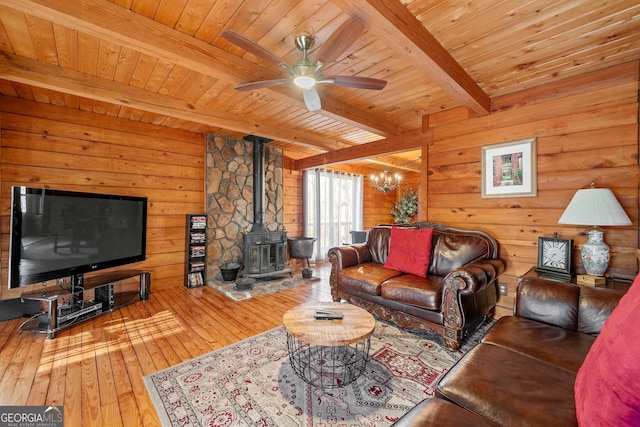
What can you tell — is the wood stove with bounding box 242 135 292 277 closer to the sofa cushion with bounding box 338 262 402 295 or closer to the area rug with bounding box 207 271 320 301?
the area rug with bounding box 207 271 320 301

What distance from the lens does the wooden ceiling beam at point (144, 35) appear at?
152cm

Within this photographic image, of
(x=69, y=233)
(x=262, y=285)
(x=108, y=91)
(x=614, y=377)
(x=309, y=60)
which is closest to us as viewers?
(x=614, y=377)

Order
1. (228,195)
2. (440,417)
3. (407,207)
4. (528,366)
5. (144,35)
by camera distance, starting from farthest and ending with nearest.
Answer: (407,207) → (228,195) → (144,35) → (528,366) → (440,417)

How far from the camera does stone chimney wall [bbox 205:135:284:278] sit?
4.39 meters

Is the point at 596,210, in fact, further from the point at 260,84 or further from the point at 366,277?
the point at 260,84

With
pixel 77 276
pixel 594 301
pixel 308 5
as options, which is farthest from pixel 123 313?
pixel 594 301

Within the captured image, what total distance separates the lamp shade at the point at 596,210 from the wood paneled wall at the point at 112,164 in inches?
A: 180

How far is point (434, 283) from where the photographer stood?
2492 mm

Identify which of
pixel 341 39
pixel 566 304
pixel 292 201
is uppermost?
pixel 341 39

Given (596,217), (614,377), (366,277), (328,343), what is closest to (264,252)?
(366,277)

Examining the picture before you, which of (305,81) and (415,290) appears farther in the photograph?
(415,290)

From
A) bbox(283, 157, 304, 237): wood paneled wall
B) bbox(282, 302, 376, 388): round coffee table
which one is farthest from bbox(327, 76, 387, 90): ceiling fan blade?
bbox(283, 157, 304, 237): wood paneled wall

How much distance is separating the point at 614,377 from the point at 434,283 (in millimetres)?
1784

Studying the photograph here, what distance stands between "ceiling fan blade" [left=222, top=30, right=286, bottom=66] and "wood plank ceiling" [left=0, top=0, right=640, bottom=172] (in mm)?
255
